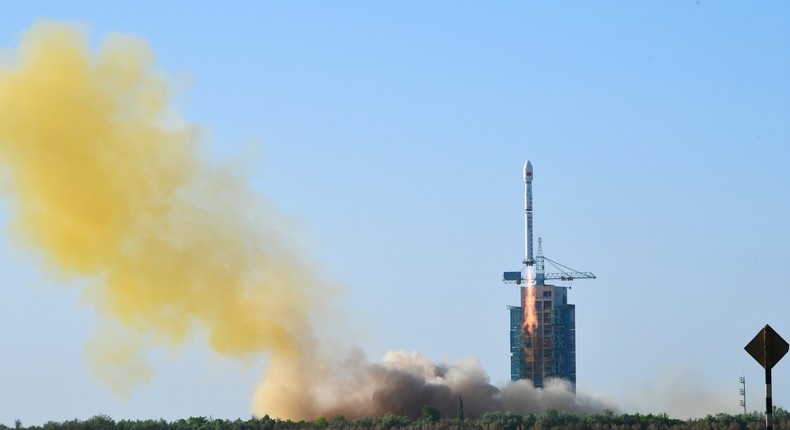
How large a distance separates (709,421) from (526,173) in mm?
55802

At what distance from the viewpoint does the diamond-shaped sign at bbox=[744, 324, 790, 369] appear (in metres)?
36.8

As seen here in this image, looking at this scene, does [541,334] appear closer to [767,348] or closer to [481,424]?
[481,424]

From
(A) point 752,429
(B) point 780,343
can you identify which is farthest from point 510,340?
(B) point 780,343

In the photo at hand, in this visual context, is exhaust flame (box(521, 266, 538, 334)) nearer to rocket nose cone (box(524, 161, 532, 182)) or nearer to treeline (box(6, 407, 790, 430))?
rocket nose cone (box(524, 161, 532, 182))

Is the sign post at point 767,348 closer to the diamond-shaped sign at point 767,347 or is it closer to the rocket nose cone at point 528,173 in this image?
the diamond-shaped sign at point 767,347

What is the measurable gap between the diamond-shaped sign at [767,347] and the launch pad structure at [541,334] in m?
102

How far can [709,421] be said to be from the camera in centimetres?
9019

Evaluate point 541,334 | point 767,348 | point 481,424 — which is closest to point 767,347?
point 767,348

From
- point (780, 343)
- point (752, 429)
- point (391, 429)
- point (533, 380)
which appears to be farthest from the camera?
point (533, 380)

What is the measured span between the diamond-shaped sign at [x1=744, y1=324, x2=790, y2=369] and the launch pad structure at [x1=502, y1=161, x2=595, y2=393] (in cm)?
10180

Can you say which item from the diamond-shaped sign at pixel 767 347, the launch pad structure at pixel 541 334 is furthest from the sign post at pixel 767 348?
the launch pad structure at pixel 541 334

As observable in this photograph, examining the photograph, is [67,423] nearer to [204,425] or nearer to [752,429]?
[204,425]

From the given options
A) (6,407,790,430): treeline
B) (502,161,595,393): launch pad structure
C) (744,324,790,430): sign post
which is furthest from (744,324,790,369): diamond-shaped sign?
(502,161,595,393): launch pad structure

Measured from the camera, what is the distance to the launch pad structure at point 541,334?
457ft
